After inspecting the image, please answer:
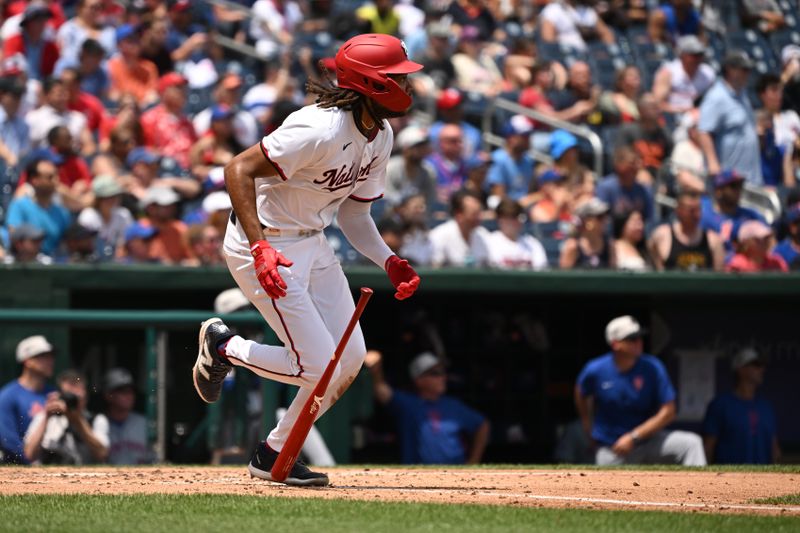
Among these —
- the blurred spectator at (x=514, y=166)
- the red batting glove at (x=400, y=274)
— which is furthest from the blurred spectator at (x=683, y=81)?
the red batting glove at (x=400, y=274)

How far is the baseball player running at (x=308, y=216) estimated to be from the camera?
559 centimetres

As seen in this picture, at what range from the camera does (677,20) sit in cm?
1494

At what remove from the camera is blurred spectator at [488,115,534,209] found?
1161 centimetres

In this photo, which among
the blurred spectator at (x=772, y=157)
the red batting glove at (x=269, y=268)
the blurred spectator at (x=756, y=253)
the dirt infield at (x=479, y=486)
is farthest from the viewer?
the blurred spectator at (x=772, y=157)

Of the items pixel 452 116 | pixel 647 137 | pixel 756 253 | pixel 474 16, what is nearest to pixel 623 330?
pixel 756 253

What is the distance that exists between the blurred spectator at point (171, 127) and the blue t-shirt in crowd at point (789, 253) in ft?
15.0

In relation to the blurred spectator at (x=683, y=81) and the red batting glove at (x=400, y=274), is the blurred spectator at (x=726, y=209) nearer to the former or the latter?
the blurred spectator at (x=683, y=81)

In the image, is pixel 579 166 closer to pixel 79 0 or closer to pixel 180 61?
pixel 180 61

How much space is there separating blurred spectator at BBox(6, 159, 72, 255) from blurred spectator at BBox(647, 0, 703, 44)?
7352 millimetres

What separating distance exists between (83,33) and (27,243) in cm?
333

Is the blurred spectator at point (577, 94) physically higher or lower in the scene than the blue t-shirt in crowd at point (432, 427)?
higher

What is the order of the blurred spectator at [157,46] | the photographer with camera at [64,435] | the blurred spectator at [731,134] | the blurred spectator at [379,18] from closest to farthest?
the photographer with camera at [64,435] < the blurred spectator at [157,46] < the blurred spectator at [731,134] < the blurred spectator at [379,18]

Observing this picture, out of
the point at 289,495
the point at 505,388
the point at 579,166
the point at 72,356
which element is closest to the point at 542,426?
the point at 505,388

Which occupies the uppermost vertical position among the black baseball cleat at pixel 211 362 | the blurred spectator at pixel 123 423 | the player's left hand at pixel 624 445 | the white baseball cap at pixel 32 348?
the black baseball cleat at pixel 211 362
